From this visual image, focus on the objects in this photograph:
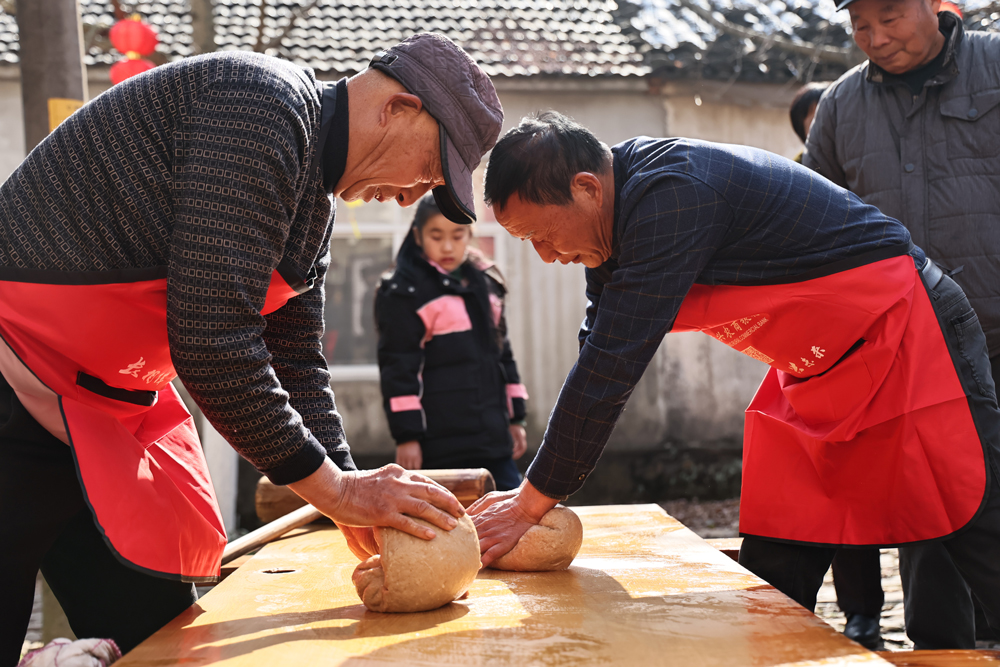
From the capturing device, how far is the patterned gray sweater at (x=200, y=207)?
1.53 m

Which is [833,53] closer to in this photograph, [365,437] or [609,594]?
[365,437]

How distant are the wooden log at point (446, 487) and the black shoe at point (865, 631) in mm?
1569

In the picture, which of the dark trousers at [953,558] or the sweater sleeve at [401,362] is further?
the sweater sleeve at [401,362]

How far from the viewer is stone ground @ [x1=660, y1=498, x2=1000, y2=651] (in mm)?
3714

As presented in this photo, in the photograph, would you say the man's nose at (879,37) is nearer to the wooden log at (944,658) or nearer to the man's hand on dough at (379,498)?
the wooden log at (944,658)

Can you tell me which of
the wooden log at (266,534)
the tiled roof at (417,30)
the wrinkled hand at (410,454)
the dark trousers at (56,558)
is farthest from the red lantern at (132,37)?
the dark trousers at (56,558)

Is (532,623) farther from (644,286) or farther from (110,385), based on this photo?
(110,385)

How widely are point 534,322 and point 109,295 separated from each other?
6.41 m

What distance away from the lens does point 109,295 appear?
1.63 m

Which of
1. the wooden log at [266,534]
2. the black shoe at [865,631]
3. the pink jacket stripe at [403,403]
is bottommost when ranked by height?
the black shoe at [865,631]

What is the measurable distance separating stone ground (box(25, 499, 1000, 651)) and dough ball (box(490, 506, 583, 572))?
51.5 inches

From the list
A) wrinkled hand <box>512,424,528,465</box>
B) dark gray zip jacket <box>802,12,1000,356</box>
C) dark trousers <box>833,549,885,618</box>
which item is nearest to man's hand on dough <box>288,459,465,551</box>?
dark gray zip jacket <box>802,12,1000,356</box>

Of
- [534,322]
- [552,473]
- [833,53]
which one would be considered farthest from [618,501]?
[552,473]

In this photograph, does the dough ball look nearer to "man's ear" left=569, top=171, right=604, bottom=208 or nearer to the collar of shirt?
"man's ear" left=569, top=171, right=604, bottom=208
